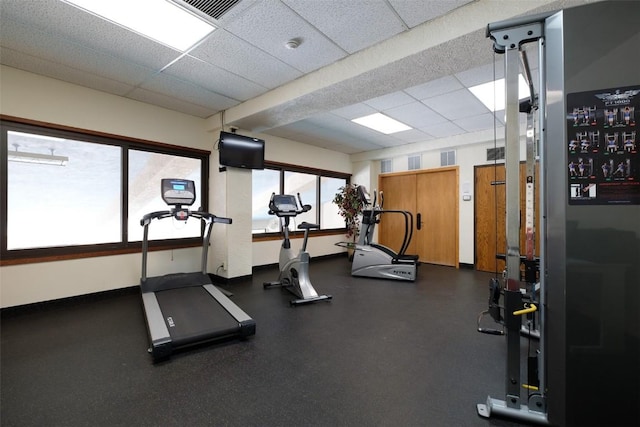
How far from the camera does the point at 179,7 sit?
2307 mm

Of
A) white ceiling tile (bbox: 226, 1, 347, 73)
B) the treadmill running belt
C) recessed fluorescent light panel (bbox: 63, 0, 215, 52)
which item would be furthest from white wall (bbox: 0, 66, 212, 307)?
white ceiling tile (bbox: 226, 1, 347, 73)

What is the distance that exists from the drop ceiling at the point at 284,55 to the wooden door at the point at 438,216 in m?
2.21

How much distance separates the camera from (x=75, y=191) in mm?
3779

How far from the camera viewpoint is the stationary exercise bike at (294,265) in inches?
152

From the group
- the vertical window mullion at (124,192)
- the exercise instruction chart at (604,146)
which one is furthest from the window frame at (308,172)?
the exercise instruction chart at (604,146)

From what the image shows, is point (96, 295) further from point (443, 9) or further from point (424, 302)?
point (443, 9)

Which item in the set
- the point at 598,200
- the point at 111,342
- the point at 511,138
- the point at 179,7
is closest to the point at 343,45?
the point at 179,7

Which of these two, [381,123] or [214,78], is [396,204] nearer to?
[381,123]

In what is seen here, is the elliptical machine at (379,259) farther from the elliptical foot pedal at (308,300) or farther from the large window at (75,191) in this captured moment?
the large window at (75,191)

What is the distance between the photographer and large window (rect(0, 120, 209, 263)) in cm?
335

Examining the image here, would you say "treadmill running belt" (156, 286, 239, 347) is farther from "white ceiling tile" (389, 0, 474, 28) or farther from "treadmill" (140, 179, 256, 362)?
"white ceiling tile" (389, 0, 474, 28)

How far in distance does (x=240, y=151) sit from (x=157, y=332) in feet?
9.92

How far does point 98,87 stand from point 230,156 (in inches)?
72.3

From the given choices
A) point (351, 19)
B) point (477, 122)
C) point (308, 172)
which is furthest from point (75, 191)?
point (477, 122)
